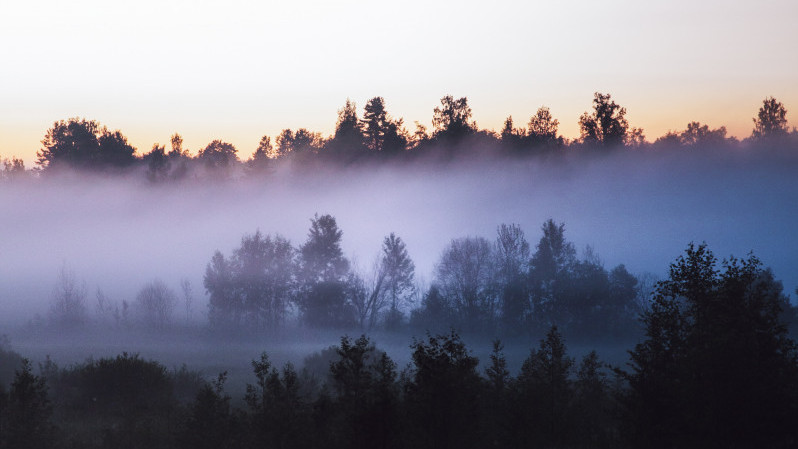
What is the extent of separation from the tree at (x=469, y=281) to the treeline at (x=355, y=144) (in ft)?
107

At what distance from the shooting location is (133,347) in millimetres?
112688

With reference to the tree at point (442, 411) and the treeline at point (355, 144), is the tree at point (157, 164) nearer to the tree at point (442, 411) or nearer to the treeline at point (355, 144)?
the treeline at point (355, 144)

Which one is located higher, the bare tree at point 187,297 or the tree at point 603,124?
the tree at point 603,124

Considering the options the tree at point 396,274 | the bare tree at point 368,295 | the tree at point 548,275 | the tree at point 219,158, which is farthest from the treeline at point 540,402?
the tree at point 219,158

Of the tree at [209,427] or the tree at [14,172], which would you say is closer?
the tree at [209,427]

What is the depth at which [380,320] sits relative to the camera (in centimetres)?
12438

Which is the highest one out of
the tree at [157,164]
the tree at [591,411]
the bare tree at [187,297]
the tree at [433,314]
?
the tree at [157,164]

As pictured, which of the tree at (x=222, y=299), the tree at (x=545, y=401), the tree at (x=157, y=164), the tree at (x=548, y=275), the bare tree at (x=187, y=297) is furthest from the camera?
the tree at (x=157, y=164)

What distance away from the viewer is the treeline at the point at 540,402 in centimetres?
3494

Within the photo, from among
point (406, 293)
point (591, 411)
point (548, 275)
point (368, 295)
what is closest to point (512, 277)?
point (548, 275)

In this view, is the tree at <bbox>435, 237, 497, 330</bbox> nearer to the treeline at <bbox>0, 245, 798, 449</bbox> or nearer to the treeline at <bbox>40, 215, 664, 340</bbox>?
the treeline at <bbox>40, 215, 664, 340</bbox>

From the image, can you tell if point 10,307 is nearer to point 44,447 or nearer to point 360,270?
point 360,270

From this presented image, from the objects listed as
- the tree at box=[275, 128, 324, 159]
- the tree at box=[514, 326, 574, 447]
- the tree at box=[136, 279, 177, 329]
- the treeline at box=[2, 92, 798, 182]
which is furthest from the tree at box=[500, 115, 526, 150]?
the tree at box=[514, 326, 574, 447]

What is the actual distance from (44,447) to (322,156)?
136m
